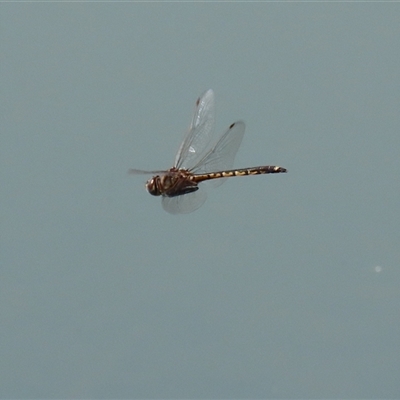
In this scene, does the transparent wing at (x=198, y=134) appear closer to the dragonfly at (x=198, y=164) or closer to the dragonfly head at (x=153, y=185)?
the dragonfly at (x=198, y=164)

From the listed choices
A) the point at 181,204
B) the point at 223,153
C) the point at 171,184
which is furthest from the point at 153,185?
the point at 223,153

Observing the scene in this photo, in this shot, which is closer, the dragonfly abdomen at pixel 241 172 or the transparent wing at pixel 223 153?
the transparent wing at pixel 223 153

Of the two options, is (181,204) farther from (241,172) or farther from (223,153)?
(241,172)

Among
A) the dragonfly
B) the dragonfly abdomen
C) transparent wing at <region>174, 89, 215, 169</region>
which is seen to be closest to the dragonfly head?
the dragonfly

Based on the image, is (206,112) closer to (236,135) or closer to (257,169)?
(236,135)

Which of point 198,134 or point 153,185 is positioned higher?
point 198,134

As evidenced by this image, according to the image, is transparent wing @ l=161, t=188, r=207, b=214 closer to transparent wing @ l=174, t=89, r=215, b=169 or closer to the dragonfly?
the dragonfly

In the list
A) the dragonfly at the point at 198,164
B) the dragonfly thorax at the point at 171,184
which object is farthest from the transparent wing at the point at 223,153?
→ the dragonfly thorax at the point at 171,184
